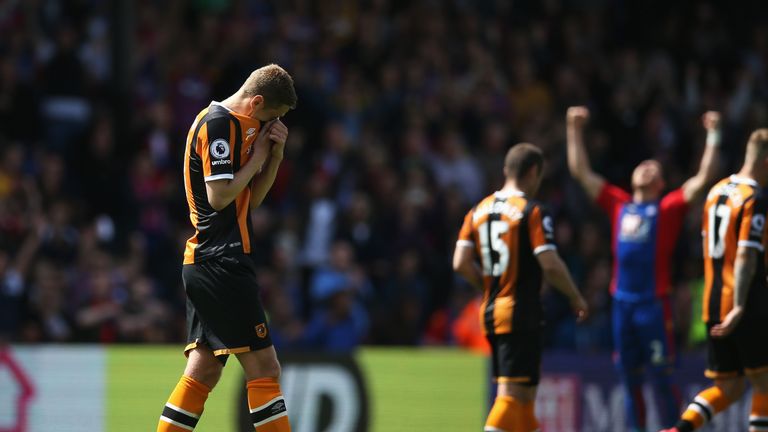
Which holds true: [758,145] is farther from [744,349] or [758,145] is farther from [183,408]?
[183,408]

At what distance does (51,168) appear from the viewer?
44.8 feet

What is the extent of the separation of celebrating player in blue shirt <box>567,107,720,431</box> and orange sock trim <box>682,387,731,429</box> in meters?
1.14

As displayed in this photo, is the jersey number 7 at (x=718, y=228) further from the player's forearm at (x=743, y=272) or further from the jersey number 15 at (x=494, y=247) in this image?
the jersey number 15 at (x=494, y=247)

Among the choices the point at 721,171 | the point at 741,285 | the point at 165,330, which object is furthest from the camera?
the point at 721,171

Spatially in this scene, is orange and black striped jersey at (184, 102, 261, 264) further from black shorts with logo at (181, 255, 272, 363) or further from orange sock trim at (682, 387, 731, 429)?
orange sock trim at (682, 387, 731, 429)

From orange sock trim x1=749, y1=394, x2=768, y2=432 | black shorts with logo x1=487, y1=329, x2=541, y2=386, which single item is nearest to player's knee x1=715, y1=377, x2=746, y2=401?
orange sock trim x1=749, y1=394, x2=768, y2=432

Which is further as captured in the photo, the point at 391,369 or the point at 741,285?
the point at 391,369

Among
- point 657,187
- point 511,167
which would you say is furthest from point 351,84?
point 511,167

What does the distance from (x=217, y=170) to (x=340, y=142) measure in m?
8.55

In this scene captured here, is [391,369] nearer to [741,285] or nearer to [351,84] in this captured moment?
[741,285]

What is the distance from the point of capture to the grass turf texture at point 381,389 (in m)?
11.1

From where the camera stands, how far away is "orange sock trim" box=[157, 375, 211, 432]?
274 inches

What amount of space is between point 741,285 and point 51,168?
7.90 m

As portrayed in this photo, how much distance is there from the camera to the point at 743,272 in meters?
8.53
